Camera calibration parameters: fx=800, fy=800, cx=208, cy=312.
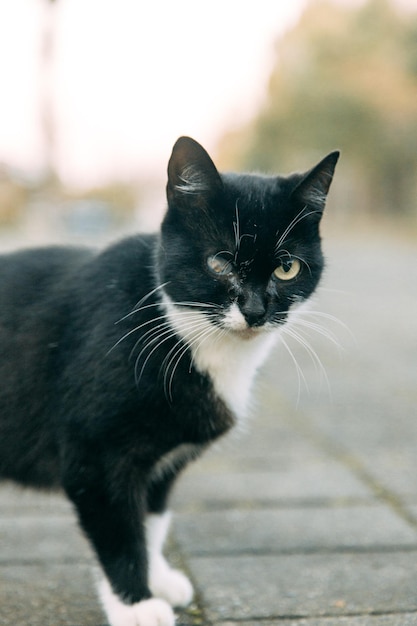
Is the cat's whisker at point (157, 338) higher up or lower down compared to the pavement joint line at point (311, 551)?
higher up

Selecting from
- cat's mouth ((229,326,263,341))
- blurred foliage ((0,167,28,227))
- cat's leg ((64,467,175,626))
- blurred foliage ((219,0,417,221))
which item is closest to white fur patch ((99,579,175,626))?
cat's leg ((64,467,175,626))

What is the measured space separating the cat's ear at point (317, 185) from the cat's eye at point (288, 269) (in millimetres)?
169

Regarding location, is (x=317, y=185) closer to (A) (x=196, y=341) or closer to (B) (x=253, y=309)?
(B) (x=253, y=309)

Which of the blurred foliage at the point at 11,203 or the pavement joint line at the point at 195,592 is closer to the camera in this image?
the pavement joint line at the point at 195,592

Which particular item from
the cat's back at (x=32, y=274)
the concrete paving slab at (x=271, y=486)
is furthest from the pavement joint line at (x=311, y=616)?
the cat's back at (x=32, y=274)

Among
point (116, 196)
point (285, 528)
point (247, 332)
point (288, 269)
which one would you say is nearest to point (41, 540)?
point (285, 528)

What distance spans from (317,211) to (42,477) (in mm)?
1110

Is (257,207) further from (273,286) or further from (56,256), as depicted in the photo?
(56,256)

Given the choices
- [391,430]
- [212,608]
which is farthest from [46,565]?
[391,430]

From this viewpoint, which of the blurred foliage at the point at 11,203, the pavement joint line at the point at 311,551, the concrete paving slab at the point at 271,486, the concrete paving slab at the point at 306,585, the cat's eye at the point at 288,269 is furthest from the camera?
the blurred foliage at the point at 11,203

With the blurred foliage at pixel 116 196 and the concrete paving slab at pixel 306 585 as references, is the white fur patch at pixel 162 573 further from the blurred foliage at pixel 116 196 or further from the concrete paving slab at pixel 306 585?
the blurred foliage at pixel 116 196

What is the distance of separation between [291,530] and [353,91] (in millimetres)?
28089

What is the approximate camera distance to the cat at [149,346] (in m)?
2.08

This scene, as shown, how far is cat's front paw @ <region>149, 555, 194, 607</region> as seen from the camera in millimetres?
2203
